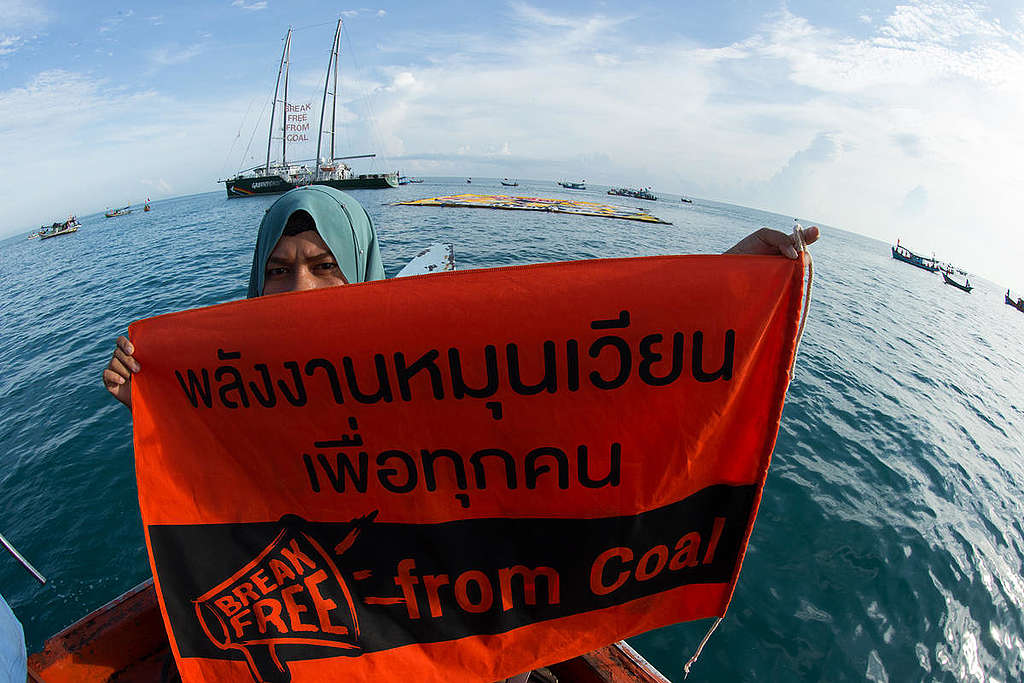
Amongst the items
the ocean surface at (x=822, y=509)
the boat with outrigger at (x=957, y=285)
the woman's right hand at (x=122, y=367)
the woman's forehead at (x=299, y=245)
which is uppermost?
the woman's forehead at (x=299, y=245)

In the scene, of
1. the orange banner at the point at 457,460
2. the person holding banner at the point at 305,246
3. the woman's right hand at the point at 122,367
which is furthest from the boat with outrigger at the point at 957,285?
the woman's right hand at the point at 122,367

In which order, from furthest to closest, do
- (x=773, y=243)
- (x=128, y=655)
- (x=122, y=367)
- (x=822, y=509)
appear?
(x=822, y=509), (x=128, y=655), (x=122, y=367), (x=773, y=243)

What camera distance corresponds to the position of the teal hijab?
231 centimetres

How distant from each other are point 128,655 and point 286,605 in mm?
2339

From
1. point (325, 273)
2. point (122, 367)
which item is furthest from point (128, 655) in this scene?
point (325, 273)

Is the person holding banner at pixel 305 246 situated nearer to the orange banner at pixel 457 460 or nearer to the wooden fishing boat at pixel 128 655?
the orange banner at pixel 457 460

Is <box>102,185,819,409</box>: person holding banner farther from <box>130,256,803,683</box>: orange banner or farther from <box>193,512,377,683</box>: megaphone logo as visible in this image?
<box>193,512,377,683</box>: megaphone logo

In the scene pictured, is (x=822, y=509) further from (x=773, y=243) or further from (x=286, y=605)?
(x=286, y=605)

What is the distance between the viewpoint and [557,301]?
64.2 inches

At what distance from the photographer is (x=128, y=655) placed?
2.95 m

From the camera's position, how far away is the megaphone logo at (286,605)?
Result: 1.93 meters

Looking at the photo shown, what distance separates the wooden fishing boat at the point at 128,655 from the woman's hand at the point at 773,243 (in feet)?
9.53

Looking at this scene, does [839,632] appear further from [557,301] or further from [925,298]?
[925,298]

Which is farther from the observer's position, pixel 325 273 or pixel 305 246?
pixel 325 273
